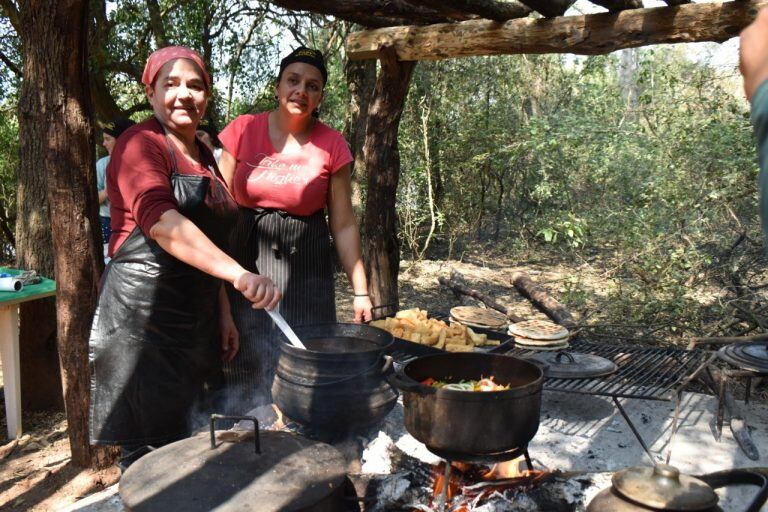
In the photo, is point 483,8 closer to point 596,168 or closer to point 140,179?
point 140,179

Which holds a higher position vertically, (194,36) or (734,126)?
(194,36)

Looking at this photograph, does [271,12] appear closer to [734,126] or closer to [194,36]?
[194,36]

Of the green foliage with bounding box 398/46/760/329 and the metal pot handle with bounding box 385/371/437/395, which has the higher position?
the green foliage with bounding box 398/46/760/329

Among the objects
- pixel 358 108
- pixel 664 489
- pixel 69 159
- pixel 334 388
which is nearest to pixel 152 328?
pixel 334 388

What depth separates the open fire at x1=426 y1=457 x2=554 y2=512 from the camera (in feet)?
8.41

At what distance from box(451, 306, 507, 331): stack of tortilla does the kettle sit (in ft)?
8.90

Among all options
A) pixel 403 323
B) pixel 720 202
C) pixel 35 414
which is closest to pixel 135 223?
pixel 403 323

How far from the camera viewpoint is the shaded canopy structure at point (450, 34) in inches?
165

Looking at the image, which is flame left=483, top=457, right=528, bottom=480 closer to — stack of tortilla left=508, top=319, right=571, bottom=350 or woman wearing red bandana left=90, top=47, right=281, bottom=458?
stack of tortilla left=508, top=319, right=571, bottom=350

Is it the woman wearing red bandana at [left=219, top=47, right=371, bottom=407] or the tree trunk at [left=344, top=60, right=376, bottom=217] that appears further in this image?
the tree trunk at [left=344, top=60, right=376, bottom=217]

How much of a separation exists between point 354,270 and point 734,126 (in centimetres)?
686

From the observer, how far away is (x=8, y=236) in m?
11.2

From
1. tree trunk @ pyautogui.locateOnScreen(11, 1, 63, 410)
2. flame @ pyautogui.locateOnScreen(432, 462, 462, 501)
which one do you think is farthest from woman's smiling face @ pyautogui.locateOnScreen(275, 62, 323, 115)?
tree trunk @ pyautogui.locateOnScreen(11, 1, 63, 410)

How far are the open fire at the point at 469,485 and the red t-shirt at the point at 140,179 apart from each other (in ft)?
5.24
